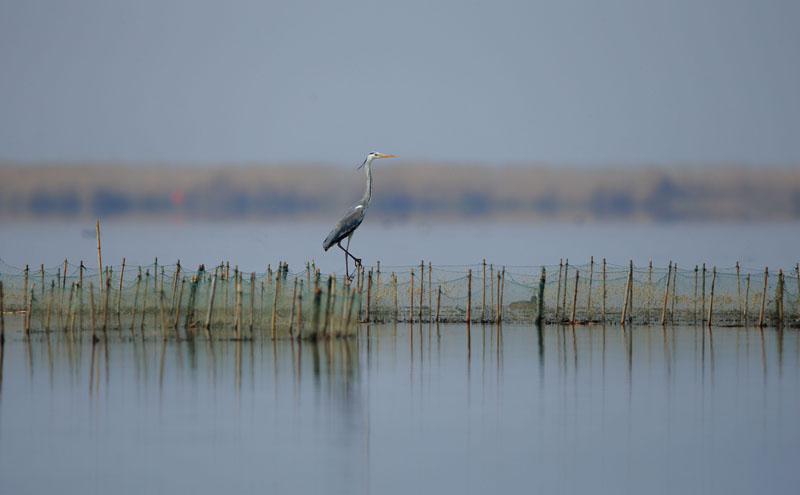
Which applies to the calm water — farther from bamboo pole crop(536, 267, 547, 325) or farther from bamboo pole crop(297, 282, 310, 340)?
bamboo pole crop(536, 267, 547, 325)

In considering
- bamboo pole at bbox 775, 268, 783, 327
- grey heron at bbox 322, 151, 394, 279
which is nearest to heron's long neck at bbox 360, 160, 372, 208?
grey heron at bbox 322, 151, 394, 279

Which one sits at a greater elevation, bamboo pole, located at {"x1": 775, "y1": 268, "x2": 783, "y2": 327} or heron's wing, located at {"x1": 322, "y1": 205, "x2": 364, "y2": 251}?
heron's wing, located at {"x1": 322, "y1": 205, "x2": 364, "y2": 251}

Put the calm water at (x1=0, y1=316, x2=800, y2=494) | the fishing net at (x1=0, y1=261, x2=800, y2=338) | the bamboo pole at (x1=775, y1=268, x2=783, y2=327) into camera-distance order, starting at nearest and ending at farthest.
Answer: the calm water at (x1=0, y1=316, x2=800, y2=494) → the fishing net at (x1=0, y1=261, x2=800, y2=338) → the bamboo pole at (x1=775, y1=268, x2=783, y2=327)

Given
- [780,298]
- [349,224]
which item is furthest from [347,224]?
[780,298]

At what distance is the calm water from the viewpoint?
13.4 meters

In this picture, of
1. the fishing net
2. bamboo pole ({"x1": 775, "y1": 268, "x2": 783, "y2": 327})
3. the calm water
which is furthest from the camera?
bamboo pole ({"x1": 775, "y1": 268, "x2": 783, "y2": 327})

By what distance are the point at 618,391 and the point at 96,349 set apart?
1032 centimetres

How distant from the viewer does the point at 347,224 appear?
2791 cm

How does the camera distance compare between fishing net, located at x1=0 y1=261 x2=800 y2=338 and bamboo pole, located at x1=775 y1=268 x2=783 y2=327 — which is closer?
fishing net, located at x1=0 y1=261 x2=800 y2=338

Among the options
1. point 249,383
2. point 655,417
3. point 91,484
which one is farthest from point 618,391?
point 91,484

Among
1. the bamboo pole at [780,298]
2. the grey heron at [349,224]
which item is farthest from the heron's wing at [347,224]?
the bamboo pole at [780,298]

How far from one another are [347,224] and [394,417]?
460 inches

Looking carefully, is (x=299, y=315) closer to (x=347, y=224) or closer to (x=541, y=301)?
(x=347, y=224)

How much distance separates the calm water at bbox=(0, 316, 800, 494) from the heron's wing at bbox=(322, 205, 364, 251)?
13.0 ft
